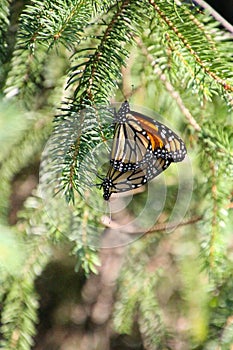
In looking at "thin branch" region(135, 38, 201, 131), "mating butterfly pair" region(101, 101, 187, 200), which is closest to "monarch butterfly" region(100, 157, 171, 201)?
"mating butterfly pair" region(101, 101, 187, 200)

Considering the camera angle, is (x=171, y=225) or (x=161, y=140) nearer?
(x=161, y=140)

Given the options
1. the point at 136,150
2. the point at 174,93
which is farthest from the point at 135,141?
the point at 174,93

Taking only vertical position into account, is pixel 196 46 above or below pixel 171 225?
above

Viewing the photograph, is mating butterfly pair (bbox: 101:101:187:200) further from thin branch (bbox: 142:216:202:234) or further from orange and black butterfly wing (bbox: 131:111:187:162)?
thin branch (bbox: 142:216:202:234)

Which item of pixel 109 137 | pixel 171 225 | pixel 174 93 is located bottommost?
pixel 171 225

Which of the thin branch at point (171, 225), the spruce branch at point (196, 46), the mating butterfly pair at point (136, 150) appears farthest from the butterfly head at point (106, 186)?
the thin branch at point (171, 225)

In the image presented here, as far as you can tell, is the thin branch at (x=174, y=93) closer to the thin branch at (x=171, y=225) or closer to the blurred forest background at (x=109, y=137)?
the blurred forest background at (x=109, y=137)

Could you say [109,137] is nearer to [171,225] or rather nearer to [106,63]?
[106,63]
